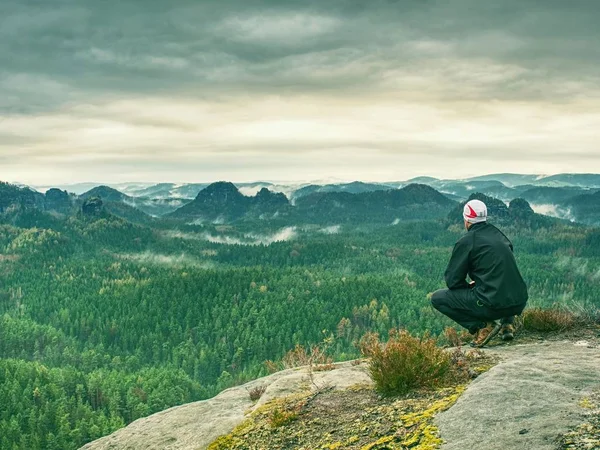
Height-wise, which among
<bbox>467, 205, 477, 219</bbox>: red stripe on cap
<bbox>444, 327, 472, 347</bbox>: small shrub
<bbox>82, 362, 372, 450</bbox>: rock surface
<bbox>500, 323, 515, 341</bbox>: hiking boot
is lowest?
<bbox>82, 362, 372, 450</bbox>: rock surface

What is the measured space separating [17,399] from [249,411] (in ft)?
493

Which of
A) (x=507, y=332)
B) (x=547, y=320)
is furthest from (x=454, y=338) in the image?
(x=547, y=320)

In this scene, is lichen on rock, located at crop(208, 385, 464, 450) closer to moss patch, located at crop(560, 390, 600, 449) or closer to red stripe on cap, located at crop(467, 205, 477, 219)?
moss patch, located at crop(560, 390, 600, 449)

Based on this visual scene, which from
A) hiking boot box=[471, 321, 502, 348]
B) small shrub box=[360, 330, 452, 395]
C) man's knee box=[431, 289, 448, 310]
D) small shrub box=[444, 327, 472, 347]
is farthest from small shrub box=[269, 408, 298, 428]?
hiking boot box=[471, 321, 502, 348]

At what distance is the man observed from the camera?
13008 mm

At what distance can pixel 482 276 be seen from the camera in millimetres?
13227

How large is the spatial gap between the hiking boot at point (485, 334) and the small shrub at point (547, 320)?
2511 millimetres

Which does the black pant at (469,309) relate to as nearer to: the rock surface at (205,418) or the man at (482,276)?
the man at (482,276)

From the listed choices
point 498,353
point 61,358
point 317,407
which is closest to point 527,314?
point 498,353

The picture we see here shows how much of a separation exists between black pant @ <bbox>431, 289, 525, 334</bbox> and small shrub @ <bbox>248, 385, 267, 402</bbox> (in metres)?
5.98

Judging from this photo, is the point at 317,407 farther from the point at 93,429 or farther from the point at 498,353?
the point at 93,429

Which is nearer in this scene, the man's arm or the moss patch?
the moss patch

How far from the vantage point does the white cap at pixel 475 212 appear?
1355 cm

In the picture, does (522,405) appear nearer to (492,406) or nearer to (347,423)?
(492,406)
